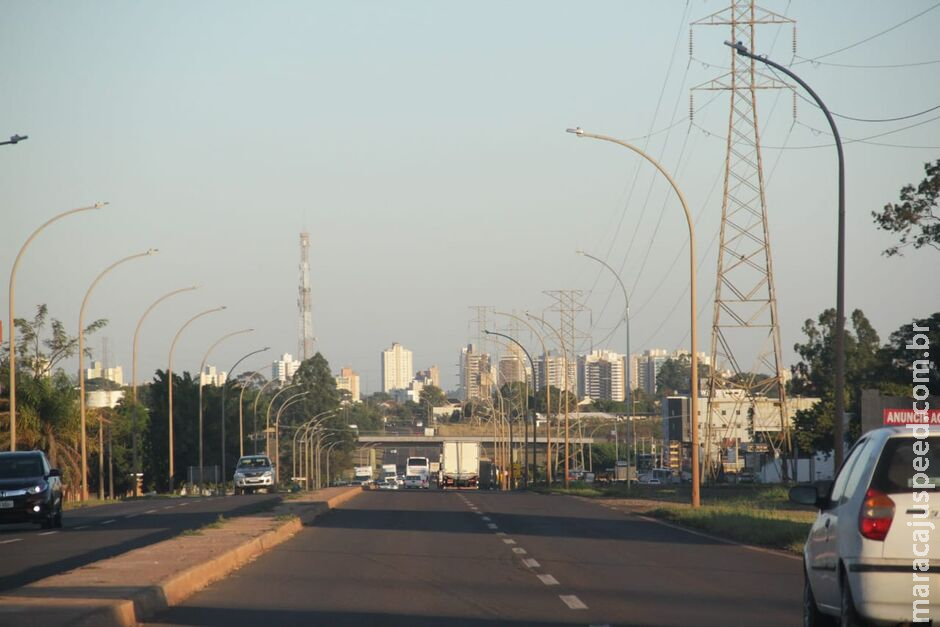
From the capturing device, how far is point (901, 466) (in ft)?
28.9

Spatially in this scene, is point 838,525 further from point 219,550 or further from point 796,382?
point 796,382

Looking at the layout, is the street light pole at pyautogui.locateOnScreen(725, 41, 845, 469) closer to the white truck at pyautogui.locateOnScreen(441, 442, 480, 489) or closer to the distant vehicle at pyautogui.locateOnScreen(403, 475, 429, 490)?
the white truck at pyautogui.locateOnScreen(441, 442, 480, 489)

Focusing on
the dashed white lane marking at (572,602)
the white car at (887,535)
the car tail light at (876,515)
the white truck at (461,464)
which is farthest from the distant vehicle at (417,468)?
the car tail light at (876,515)

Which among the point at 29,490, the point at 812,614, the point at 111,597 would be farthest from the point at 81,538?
the point at 812,614

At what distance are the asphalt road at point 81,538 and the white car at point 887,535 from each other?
1022cm

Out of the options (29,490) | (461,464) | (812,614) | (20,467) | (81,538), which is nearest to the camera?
(812,614)

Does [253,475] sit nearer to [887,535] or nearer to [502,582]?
[502,582]

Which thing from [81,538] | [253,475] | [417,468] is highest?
[81,538]

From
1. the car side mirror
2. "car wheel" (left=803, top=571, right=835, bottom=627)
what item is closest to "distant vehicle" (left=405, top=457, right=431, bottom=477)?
the car side mirror

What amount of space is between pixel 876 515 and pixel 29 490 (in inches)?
978

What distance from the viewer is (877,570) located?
8367mm

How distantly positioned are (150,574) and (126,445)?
10284 cm

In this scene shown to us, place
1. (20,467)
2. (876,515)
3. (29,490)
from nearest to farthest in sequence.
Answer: (876,515)
(29,490)
(20,467)

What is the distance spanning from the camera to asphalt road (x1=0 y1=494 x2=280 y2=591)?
1852 cm
